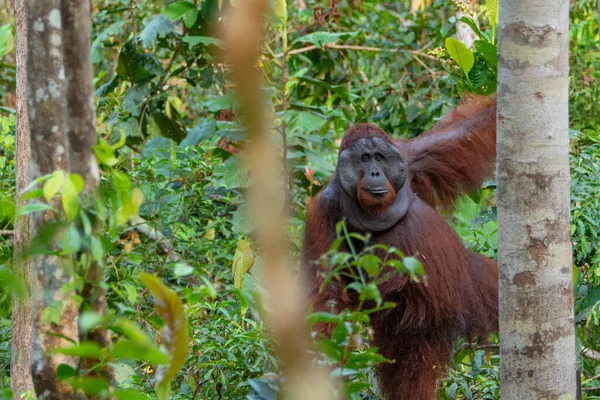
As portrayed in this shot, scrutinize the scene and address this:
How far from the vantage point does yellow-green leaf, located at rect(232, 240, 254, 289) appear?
372 cm

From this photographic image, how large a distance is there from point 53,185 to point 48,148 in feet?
0.91

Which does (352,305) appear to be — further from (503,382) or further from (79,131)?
(79,131)

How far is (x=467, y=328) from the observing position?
3861 mm

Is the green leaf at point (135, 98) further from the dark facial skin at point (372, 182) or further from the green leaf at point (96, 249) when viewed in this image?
the green leaf at point (96, 249)

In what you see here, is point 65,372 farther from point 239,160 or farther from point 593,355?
point 593,355

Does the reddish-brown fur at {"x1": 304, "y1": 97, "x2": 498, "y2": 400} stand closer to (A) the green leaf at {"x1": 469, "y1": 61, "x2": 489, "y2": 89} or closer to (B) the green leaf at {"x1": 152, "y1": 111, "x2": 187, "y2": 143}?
(A) the green leaf at {"x1": 469, "y1": 61, "x2": 489, "y2": 89}

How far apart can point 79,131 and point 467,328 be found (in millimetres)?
2303

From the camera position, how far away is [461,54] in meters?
3.69

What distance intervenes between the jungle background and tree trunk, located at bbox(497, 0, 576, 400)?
52 centimetres

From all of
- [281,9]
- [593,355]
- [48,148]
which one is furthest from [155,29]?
[48,148]

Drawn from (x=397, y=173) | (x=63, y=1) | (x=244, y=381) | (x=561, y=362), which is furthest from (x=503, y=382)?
(x=63, y=1)

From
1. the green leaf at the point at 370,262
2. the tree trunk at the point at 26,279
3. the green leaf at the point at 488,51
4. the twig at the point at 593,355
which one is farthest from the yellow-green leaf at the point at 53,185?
the twig at the point at 593,355

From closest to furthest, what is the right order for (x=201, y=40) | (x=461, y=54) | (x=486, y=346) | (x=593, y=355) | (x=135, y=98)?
(x=461, y=54) → (x=486, y=346) → (x=593, y=355) → (x=201, y=40) → (x=135, y=98)

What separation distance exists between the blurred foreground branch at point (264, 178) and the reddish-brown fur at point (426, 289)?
2347 millimetres
